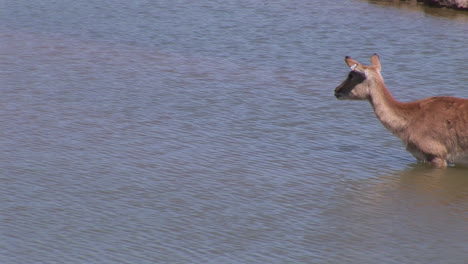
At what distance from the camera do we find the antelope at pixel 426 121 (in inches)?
399

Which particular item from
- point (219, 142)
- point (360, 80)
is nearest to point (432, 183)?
point (360, 80)

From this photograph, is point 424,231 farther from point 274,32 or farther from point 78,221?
point 274,32

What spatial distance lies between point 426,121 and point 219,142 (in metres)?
2.22

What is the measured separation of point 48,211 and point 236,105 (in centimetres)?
430

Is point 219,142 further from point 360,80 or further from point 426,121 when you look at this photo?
point 426,121

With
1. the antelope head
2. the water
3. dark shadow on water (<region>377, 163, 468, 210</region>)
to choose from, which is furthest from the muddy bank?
dark shadow on water (<region>377, 163, 468, 210</region>)

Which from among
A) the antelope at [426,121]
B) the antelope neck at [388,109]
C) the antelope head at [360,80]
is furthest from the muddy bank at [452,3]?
the antelope neck at [388,109]

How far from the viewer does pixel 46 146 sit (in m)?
10.4

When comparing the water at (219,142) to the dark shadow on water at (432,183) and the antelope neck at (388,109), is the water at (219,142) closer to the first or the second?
the dark shadow on water at (432,183)

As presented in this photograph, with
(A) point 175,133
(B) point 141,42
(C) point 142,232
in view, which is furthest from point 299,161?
(B) point 141,42

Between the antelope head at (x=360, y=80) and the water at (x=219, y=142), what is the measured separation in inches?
22.4

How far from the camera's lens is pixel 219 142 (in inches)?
425

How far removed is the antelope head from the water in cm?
57

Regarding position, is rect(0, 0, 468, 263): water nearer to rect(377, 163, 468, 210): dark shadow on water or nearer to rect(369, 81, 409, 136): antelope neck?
rect(377, 163, 468, 210): dark shadow on water
